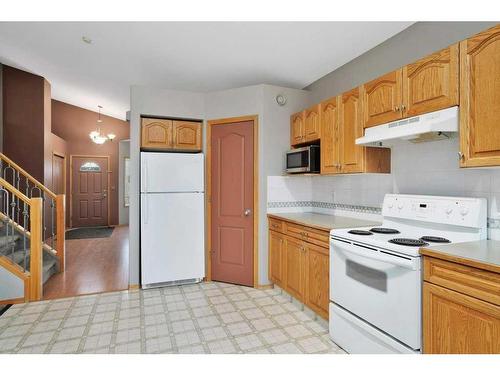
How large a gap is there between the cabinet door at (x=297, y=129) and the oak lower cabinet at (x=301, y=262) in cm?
97

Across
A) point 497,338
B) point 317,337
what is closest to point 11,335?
point 317,337

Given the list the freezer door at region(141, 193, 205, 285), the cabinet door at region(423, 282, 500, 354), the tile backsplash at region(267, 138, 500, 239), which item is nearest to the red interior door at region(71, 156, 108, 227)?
the freezer door at region(141, 193, 205, 285)

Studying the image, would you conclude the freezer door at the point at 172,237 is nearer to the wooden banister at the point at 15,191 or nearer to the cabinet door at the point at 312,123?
the wooden banister at the point at 15,191

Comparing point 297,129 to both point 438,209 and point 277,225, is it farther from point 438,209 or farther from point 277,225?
point 438,209

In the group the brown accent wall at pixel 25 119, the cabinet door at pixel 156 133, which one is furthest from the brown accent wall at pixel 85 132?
the cabinet door at pixel 156 133

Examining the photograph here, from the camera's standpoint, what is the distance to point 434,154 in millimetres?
2252

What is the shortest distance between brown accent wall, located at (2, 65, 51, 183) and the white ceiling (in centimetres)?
97

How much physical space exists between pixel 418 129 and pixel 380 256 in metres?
0.87

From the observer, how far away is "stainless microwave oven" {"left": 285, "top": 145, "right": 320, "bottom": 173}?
10.2 ft

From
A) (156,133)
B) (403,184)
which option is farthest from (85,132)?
(403,184)

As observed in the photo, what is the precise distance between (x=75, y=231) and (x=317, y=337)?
7103 millimetres

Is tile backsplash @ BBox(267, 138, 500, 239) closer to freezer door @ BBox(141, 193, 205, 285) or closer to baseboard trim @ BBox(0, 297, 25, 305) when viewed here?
freezer door @ BBox(141, 193, 205, 285)

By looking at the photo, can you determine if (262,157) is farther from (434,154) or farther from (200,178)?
(434,154)

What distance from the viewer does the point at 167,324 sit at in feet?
8.61
